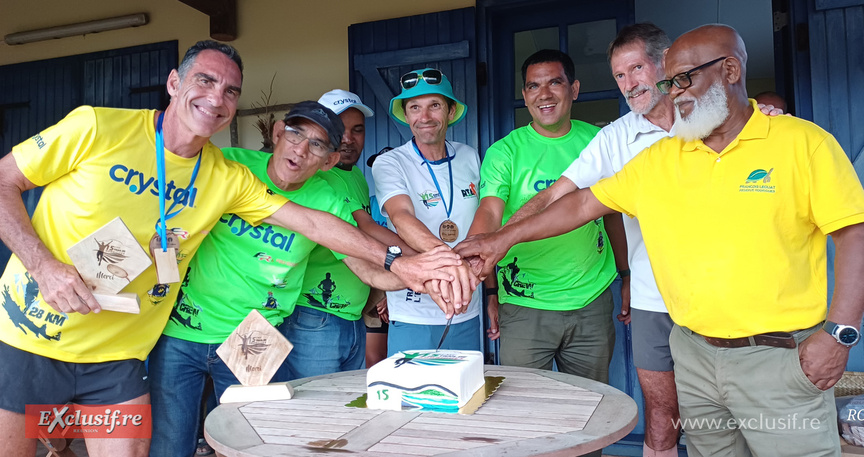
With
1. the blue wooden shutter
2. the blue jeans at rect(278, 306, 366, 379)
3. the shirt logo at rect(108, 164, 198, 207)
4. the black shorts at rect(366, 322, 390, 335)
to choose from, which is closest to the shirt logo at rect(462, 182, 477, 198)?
the blue jeans at rect(278, 306, 366, 379)

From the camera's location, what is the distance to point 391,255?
8.05 feet

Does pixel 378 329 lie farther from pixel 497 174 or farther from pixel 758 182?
pixel 758 182

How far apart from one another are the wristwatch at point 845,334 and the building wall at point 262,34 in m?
3.10

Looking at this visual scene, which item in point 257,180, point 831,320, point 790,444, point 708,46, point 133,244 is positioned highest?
point 708,46

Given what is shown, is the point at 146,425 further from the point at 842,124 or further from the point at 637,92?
the point at 842,124

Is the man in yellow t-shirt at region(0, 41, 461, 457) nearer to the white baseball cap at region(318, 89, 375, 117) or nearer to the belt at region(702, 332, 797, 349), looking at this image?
the white baseball cap at region(318, 89, 375, 117)

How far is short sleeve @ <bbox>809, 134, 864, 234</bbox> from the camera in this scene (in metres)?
1.74

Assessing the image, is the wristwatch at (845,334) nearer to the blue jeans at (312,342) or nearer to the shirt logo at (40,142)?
the blue jeans at (312,342)

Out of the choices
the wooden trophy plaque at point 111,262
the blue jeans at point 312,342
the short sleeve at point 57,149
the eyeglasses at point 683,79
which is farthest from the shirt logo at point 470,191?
the short sleeve at point 57,149

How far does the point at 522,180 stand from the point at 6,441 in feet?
6.99

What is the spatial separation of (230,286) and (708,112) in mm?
1794

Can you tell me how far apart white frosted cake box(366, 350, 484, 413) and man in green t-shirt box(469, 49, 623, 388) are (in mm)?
941

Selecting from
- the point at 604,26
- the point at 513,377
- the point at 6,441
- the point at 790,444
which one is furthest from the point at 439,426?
the point at 604,26

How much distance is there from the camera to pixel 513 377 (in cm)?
217
